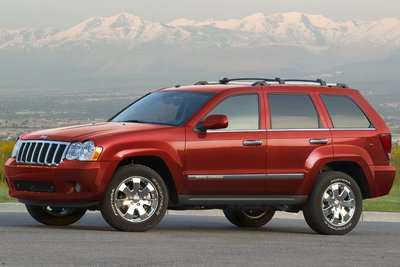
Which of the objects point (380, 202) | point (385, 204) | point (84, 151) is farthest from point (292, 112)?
point (380, 202)

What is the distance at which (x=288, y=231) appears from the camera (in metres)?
15.3

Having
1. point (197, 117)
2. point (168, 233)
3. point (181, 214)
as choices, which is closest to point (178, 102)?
point (197, 117)

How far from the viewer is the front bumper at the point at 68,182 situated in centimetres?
1364

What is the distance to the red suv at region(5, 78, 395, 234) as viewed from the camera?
13.8 metres

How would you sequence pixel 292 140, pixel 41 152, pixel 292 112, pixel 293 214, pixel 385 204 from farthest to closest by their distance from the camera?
pixel 385 204 → pixel 293 214 → pixel 292 112 → pixel 292 140 → pixel 41 152

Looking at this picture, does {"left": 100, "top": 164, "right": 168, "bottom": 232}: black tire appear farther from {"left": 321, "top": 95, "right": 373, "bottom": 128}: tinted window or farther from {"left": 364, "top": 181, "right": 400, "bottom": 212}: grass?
{"left": 364, "top": 181, "right": 400, "bottom": 212}: grass

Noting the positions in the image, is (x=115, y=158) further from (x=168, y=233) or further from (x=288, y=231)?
(x=288, y=231)

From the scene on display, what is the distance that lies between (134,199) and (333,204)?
2.47 m

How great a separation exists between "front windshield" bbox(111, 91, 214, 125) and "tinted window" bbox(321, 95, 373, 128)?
155 cm

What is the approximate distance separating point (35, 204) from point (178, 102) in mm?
2054

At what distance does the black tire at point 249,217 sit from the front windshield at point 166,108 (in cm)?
178

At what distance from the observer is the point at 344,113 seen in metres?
15.4

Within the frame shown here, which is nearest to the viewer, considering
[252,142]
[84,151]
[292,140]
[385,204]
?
[84,151]

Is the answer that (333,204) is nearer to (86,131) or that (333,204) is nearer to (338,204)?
(338,204)
